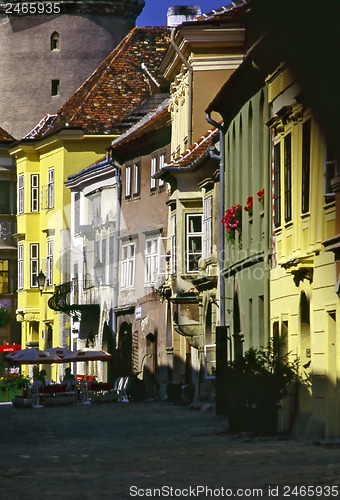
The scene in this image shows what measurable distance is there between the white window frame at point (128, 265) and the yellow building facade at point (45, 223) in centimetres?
827

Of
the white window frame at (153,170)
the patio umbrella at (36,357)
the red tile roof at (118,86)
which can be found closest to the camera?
the patio umbrella at (36,357)

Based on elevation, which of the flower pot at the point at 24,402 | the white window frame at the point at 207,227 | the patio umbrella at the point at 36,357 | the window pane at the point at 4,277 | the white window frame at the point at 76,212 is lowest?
the flower pot at the point at 24,402

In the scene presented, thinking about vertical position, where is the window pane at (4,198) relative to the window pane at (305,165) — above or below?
above

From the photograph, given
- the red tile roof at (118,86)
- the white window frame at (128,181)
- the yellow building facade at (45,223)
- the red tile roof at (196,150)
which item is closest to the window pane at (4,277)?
the yellow building facade at (45,223)

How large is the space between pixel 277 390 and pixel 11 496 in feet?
27.9

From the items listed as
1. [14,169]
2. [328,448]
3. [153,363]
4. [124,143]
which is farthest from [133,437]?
[14,169]

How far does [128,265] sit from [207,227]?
14198 mm

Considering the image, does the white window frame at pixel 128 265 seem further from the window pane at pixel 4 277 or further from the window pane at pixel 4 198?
the window pane at pixel 4 277

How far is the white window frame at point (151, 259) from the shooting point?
40906 millimetres

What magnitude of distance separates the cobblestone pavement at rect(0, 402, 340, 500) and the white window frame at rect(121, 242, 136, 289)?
20857 mm

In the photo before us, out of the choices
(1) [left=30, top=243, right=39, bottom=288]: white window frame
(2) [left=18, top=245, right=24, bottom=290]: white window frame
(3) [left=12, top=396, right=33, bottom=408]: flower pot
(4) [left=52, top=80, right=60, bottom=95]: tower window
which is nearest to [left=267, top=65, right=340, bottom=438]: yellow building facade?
(3) [left=12, top=396, right=33, bottom=408]: flower pot

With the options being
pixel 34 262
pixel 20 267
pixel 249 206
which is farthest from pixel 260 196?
pixel 20 267

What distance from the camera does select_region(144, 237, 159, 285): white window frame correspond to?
40906 millimetres

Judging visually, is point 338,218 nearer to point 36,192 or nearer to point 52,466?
point 52,466
